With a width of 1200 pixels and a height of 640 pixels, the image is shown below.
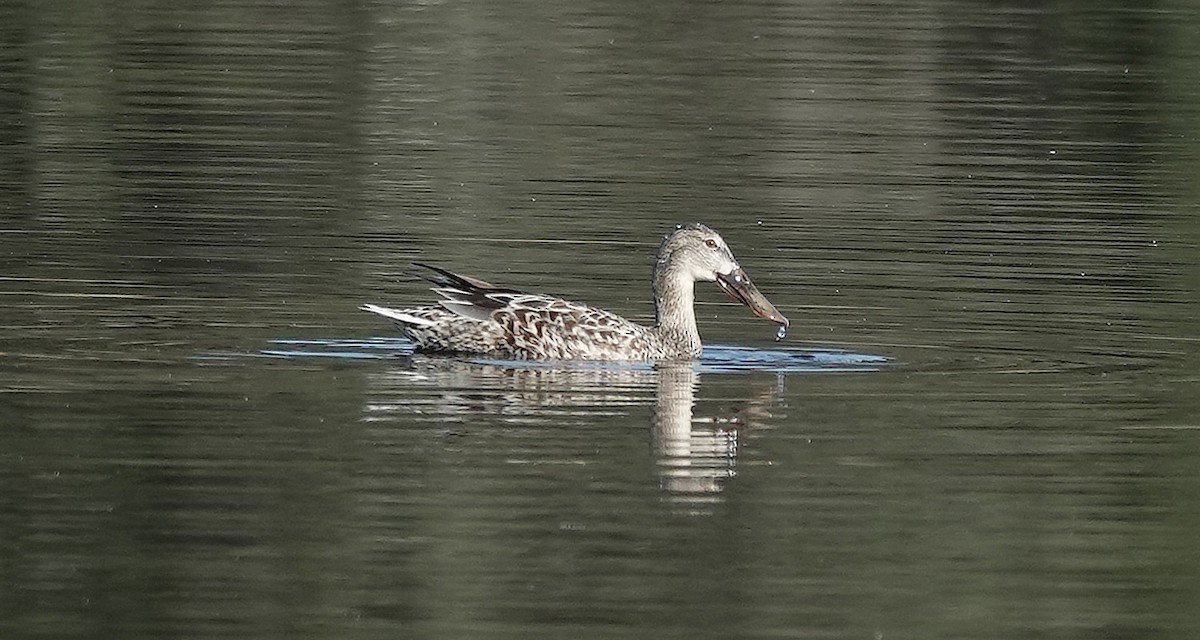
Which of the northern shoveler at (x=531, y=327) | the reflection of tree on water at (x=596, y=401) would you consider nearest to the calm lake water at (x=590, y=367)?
the reflection of tree on water at (x=596, y=401)

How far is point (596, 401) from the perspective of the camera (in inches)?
545

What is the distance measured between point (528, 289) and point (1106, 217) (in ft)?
19.0

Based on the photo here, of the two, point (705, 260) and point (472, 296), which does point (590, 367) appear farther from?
point (705, 260)

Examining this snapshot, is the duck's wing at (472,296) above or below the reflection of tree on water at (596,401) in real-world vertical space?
above

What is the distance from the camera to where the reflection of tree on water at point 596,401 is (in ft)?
40.8

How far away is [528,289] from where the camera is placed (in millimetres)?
17484

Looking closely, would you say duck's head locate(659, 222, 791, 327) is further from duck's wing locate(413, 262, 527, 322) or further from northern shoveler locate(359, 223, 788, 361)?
duck's wing locate(413, 262, 527, 322)

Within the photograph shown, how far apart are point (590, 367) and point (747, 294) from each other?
112cm

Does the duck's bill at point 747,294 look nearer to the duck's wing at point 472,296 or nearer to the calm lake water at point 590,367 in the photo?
the calm lake water at point 590,367

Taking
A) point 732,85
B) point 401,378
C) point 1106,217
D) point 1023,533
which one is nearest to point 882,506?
point 1023,533

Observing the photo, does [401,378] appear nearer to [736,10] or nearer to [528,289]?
[528,289]

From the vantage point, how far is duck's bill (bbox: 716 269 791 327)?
51.0 feet

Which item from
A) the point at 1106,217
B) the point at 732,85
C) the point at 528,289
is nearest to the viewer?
the point at 528,289

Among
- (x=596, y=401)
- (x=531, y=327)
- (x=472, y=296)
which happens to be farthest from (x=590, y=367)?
(x=596, y=401)
